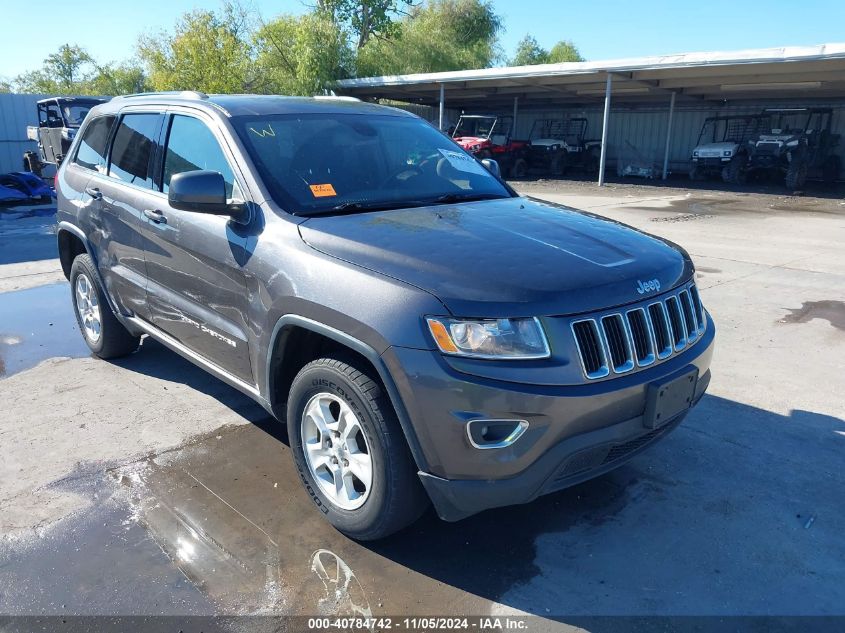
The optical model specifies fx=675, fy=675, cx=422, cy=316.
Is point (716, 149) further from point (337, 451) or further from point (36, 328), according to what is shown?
point (337, 451)

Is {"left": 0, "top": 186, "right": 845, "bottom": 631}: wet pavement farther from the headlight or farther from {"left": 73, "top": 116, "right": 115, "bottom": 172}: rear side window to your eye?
{"left": 73, "top": 116, "right": 115, "bottom": 172}: rear side window

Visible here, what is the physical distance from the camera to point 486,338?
250 cm

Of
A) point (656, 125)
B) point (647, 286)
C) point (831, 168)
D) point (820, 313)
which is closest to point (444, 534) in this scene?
point (647, 286)

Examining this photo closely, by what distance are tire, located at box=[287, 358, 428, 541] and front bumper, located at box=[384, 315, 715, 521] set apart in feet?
0.50

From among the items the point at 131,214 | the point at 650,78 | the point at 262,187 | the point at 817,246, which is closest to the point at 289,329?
the point at 262,187

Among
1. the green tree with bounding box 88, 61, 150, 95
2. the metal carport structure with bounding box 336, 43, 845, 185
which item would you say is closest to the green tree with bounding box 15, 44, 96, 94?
the green tree with bounding box 88, 61, 150, 95

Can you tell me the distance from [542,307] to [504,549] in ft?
3.87

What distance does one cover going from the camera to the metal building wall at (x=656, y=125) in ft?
94.8

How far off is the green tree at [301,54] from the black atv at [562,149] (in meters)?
10.5

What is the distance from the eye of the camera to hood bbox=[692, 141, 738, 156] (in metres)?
23.4

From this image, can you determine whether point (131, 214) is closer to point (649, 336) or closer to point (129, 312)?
point (129, 312)

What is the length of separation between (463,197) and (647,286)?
1361 millimetres

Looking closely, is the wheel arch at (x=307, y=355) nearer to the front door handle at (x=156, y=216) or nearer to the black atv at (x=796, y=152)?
the front door handle at (x=156, y=216)

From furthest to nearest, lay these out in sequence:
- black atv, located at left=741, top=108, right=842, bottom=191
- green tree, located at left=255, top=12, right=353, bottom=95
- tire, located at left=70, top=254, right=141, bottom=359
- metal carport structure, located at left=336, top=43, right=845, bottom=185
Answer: green tree, located at left=255, top=12, right=353, bottom=95 < black atv, located at left=741, top=108, right=842, bottom=191 < metal carport structure, located at left=336, top=43, right=845, bottom=185 < tire, located at left=70, top=254, right=141, bottom=359
